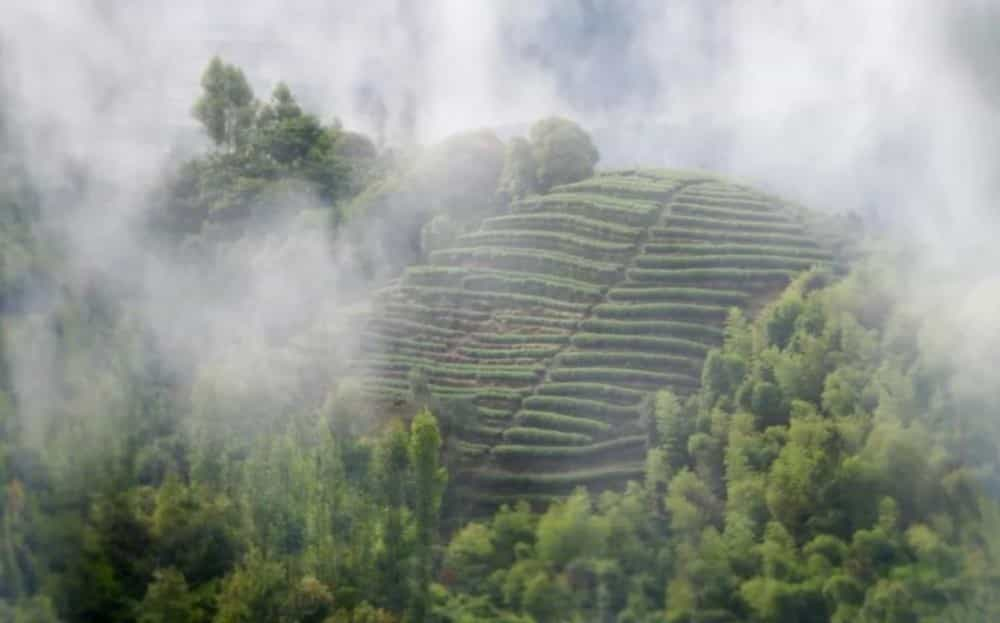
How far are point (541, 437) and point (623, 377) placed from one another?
3.80ft

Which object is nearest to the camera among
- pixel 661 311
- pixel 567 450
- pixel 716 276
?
pixel 567 450

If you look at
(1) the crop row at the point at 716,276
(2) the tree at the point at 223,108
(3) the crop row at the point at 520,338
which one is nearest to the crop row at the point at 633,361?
(3) the crop row at the point at 520,338

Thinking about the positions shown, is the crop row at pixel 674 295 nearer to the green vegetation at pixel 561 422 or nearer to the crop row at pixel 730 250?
Answer: the crop row at pixel 730 250

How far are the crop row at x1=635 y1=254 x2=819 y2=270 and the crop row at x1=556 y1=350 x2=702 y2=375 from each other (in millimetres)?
1587

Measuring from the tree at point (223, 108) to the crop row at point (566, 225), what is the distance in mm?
5636

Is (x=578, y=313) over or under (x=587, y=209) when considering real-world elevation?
under

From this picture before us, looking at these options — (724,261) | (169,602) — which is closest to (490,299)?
(724,261)

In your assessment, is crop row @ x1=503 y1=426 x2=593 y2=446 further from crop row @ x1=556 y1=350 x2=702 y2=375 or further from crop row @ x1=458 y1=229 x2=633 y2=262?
crop row @ x1=458 y1=229 x2=633 y2=262

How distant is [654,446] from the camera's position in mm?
11602

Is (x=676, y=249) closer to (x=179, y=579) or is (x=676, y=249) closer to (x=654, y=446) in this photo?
(x=654, y=446)

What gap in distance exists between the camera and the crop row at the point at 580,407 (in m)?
12.1

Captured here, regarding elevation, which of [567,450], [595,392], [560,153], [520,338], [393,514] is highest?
[560,153]

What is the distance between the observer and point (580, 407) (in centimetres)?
1232

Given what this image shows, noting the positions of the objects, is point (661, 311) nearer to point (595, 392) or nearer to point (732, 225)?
point (595, 392)
